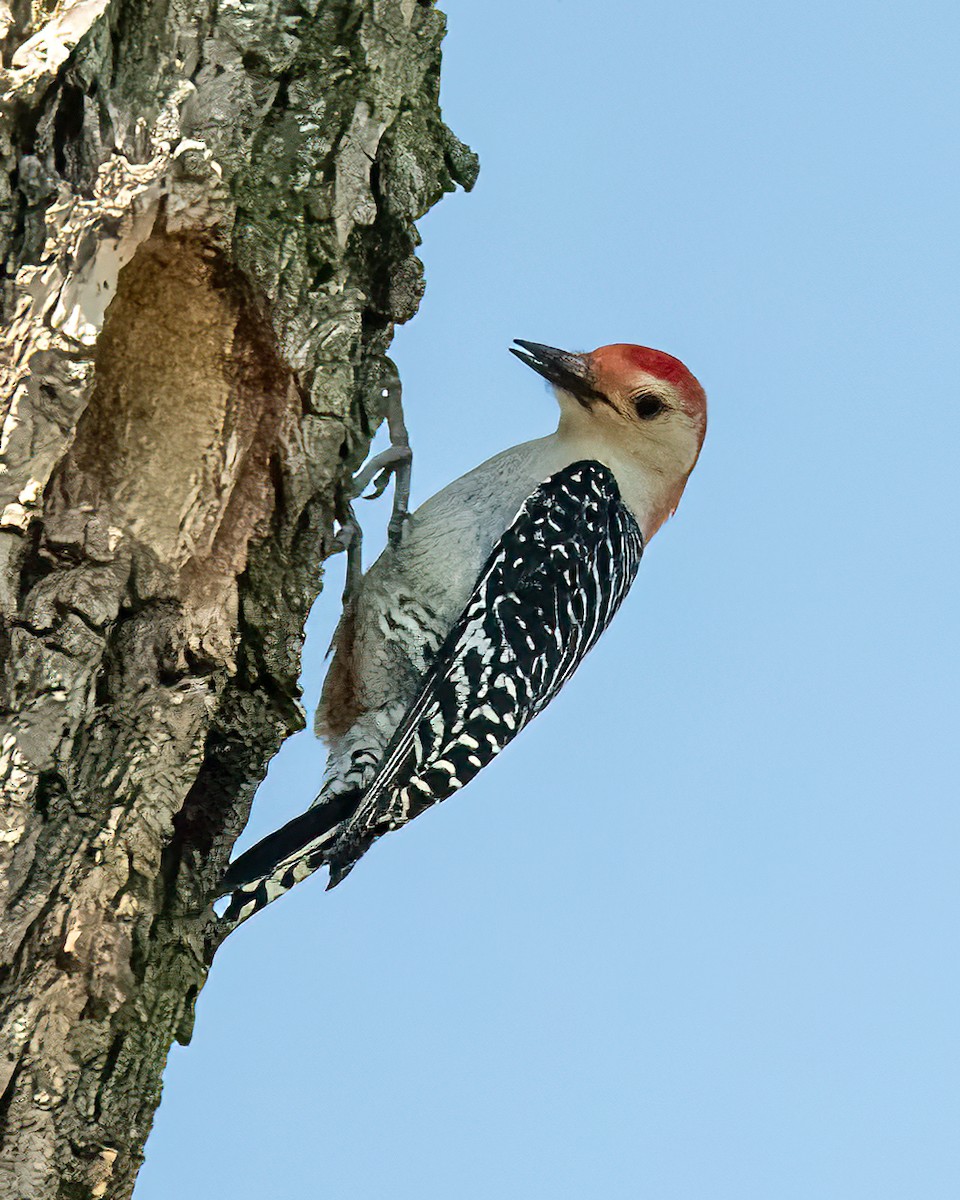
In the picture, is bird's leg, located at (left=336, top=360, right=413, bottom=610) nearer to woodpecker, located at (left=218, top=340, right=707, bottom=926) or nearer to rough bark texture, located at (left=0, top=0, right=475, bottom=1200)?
woodpecker, located at (left=218, top=340, right=707, bottom=926)

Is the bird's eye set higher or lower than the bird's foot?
higher

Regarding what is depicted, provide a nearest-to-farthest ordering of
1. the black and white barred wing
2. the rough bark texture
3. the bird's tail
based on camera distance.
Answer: the rough bark texture → the bird's tail → the black and white barred wing

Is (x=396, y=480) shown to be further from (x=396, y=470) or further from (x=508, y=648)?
(x=508, y=648)

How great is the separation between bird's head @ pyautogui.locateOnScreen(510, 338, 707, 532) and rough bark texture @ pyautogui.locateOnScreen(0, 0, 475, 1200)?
6.28 feet

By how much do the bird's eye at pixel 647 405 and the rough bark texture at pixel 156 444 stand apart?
2055 millimetres

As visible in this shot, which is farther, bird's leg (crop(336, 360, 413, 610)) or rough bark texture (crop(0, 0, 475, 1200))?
bird's leg (crop(336, 360, 413, 610))

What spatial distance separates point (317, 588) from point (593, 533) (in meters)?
1.83

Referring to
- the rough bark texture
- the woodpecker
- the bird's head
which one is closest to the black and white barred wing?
the woodpecker

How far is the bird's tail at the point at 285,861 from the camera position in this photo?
3.31 m

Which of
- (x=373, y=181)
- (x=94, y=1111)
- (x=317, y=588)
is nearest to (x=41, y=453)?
(x=317, y=588)

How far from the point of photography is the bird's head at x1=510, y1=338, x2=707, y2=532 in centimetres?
499

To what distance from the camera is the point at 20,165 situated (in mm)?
2453

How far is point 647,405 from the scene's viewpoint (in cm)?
507

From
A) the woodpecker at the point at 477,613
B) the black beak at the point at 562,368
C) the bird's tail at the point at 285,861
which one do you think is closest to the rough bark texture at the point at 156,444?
the bird's tail at the point at 285,861
